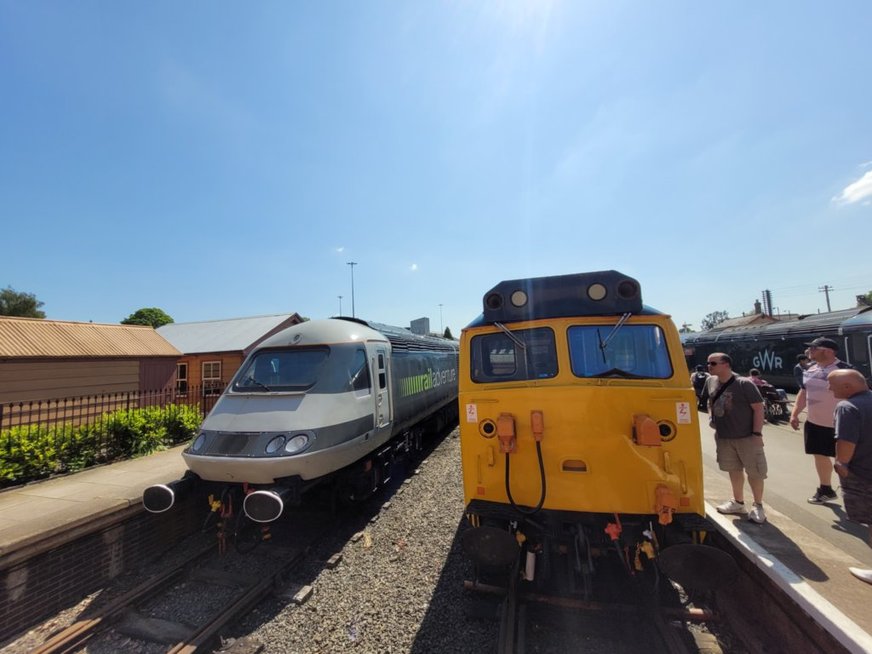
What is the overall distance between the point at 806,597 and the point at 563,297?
2791 mm

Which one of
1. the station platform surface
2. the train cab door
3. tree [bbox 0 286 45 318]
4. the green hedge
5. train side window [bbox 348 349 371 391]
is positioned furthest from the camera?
tree [bbox 0 286 45 318]

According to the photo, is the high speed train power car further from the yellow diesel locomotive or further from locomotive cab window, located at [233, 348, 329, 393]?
the yellow diesel locomotive

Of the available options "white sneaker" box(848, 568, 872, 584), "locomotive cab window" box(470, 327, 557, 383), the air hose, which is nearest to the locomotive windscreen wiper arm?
"locomotive cab window" box(470, 327, 557, 383)

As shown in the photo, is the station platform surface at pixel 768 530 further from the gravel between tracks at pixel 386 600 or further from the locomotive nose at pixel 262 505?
the gravel between tracks at pixel 386 600

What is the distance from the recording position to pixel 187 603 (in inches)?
153

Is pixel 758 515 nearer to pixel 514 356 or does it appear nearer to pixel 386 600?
pixel 514 356

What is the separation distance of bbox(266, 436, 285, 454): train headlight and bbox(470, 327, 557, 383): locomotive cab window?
2266 mm

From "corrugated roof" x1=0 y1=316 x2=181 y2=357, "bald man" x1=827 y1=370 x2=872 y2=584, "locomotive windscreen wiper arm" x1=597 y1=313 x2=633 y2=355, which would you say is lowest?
"bald man" x1=827 y1=370 x2=872 y2=584

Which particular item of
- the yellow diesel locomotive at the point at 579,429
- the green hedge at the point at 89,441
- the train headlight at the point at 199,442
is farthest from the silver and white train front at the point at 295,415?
the green hedge at the point at 89,441

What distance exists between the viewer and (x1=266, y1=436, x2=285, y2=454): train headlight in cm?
427

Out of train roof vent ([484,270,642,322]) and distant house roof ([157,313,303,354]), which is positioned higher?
distant house roof ([157,313,303,354])

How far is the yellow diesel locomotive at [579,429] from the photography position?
3164 millimetres

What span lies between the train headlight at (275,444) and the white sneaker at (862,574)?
5.30 meters

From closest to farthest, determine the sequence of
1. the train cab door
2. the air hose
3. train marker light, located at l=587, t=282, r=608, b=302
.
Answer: the air hose < train marker light, located at l=587, t=282, r=608, b=302 < the train cab door
